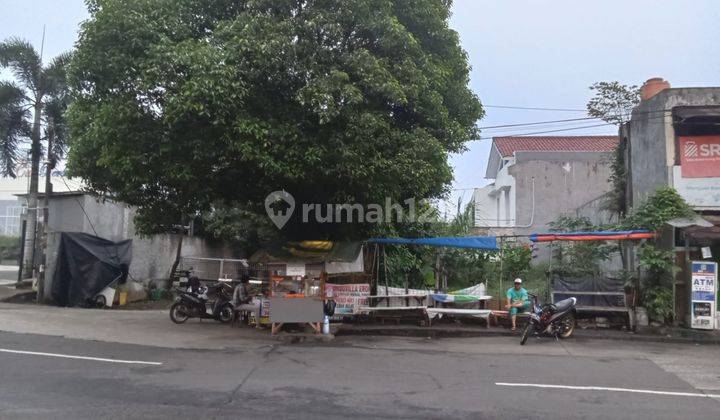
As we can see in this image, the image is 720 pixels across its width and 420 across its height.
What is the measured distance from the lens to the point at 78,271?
17859 millimetres

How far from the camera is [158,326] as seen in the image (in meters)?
14.3

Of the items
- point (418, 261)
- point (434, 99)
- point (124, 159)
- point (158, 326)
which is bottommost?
point (158, 326)

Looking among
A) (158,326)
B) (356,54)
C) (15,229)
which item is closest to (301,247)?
(158,326)

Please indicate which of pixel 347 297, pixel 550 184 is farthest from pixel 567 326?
pixel 550 184

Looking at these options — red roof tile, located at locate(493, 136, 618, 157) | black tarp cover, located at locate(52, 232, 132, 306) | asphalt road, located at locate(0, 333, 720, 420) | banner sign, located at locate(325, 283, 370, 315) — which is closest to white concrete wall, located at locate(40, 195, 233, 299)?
black tarp cover, located at locate(52, 232, 132, 306)

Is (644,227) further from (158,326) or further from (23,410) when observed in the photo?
(23,410)

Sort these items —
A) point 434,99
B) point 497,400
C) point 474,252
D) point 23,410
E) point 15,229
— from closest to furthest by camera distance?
1. point 23,410
2. point 497,400
3. point 434,99
4. point 474,252
5. point 15,229

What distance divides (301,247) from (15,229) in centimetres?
4165

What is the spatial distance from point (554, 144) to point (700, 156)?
18508 mm

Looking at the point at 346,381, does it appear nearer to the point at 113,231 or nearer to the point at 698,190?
the point at 698,190

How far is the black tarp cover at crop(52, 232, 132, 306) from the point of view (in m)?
17.8

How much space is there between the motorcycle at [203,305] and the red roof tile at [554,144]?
69.3 feet

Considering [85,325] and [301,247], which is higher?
[301,247]

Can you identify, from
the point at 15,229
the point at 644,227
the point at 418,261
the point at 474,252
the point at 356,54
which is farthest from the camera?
the point at 15,229
